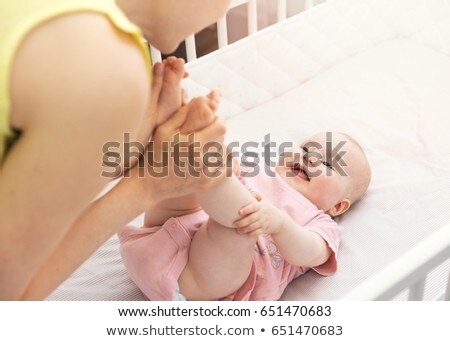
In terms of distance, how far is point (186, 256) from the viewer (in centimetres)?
98

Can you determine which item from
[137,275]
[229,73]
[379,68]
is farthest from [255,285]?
[379,68]

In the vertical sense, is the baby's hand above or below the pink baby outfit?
above

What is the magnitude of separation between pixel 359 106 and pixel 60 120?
3.58ft

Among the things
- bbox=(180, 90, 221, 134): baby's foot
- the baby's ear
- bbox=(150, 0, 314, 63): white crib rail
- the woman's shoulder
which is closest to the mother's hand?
bbox=(180, 90, 221, 134): baby's foot

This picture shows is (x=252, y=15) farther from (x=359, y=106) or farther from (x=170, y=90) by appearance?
(x=170, y=90)

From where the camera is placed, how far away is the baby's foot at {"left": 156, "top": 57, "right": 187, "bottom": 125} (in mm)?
775

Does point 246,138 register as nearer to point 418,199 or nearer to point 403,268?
point 418,199

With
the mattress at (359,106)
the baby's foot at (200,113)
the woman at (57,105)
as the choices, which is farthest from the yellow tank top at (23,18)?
the mattress at (359,106)

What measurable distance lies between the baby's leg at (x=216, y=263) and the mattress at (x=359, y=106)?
130 mm

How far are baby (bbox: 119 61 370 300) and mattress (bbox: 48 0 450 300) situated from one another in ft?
0.21

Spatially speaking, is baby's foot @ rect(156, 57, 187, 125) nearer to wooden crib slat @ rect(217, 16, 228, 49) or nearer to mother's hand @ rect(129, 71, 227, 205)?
mother's hand @ rect(129, 71, 227, 205)

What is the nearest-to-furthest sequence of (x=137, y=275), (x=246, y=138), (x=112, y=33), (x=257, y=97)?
1. (x=112, y=33)
2. (x=137, y=275)
3. (x=246, y=138)
4. (x=257, y=97)

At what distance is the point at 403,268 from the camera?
25.3 inches

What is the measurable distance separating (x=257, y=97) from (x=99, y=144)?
101cm
